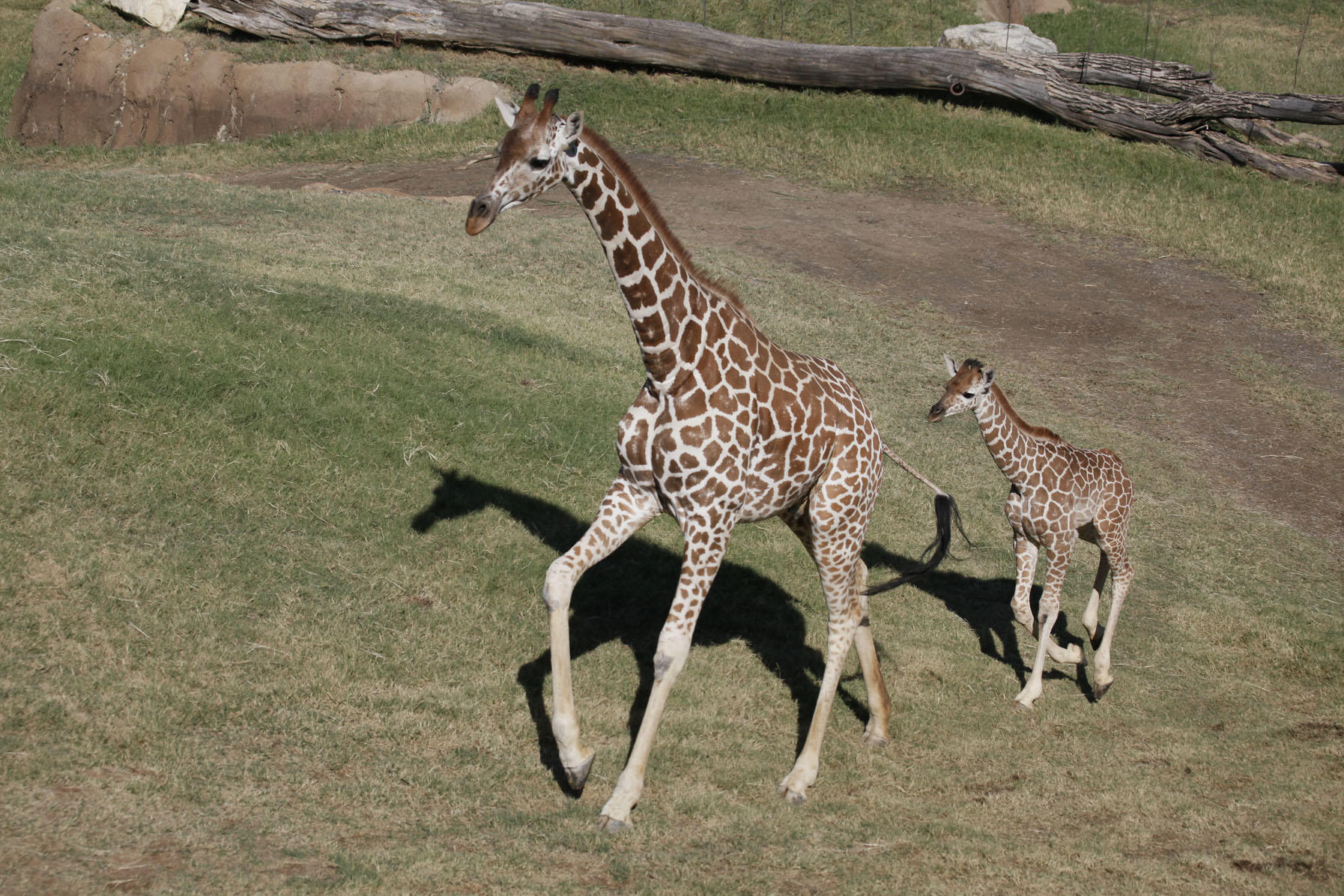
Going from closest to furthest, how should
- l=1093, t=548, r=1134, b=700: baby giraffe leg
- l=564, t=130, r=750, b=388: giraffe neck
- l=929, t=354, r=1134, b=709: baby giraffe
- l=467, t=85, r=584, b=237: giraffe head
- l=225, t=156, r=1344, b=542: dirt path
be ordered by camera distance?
1. l=467, t=85, r=584, b=237: giraffe head
2. l=564, t=130, r=750, b=388: giraffe neck
3. l=1093, t=548, r=1134, b=700: baby giraffe leg
4. l=929, t=354, r=1134, b=709: baby giraffe
5. l=225, t=156, r=1344, b=542: dirt path

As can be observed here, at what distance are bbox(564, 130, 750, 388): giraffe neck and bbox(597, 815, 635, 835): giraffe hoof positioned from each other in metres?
2.24

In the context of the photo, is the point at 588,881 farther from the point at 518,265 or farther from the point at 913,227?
the point at 913,227

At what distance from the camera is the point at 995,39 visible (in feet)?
79.2

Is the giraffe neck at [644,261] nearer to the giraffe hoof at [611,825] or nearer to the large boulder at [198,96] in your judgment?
the giraffe hoof at [611,825]

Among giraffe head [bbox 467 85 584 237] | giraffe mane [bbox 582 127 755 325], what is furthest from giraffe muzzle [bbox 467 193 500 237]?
giraffe mane [bbox 582 127 755 325]

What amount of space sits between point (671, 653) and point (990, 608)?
4.22 m

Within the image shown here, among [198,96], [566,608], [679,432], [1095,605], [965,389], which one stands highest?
[198,96]

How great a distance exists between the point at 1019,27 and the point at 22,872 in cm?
2446

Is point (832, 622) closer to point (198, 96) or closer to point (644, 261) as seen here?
point (644, 261)

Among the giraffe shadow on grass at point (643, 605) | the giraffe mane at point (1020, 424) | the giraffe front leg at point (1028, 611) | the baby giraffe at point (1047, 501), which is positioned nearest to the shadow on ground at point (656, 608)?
the giraffe shadow on grass at point (643, 605)

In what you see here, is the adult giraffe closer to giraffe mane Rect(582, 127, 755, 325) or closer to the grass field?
giraffe mane Rect(582, 127, 755, 325)

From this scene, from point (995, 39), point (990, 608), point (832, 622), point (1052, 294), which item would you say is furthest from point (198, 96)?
point (832, 622)

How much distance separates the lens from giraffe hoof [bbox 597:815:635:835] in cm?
597

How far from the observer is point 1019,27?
24.8 metres
